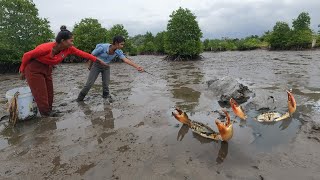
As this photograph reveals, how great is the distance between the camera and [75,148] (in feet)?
15.5

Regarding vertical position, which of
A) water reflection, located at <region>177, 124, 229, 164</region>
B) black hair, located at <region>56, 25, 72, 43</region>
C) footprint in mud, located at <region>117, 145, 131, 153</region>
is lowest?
footprint in mud, located at <region>117, 145, 131, 153</region>

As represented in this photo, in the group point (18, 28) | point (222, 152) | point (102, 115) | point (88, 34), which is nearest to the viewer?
point (222, 152)

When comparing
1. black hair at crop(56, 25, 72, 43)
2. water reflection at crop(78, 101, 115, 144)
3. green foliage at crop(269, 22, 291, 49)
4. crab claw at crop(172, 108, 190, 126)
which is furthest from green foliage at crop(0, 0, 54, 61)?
green foliage at crop(269, 22, 291, 49)

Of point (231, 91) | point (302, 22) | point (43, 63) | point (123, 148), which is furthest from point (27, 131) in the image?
point (302, 22)

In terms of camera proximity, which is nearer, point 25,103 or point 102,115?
point 25,103

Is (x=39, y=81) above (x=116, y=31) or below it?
below

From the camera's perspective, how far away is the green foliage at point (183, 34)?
2438 cm

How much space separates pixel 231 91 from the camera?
25.1 feet

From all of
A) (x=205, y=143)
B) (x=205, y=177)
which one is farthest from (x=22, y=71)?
(x=205, y=177)

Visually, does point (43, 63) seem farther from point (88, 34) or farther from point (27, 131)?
point (88, 34)

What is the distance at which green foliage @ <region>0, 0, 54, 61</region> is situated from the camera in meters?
17.5

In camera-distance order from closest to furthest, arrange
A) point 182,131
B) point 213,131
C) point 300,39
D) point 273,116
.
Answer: point 213,131 < point 182,131 < point 273,116 < point 300,39

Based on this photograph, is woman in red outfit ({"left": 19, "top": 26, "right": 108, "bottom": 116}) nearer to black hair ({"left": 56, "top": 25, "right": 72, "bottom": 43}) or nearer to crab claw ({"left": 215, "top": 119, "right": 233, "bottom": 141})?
black hair ({"left": 56, "top": 25, "right": 72, "bottom": 43})

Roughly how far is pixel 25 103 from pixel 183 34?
64.7ft
